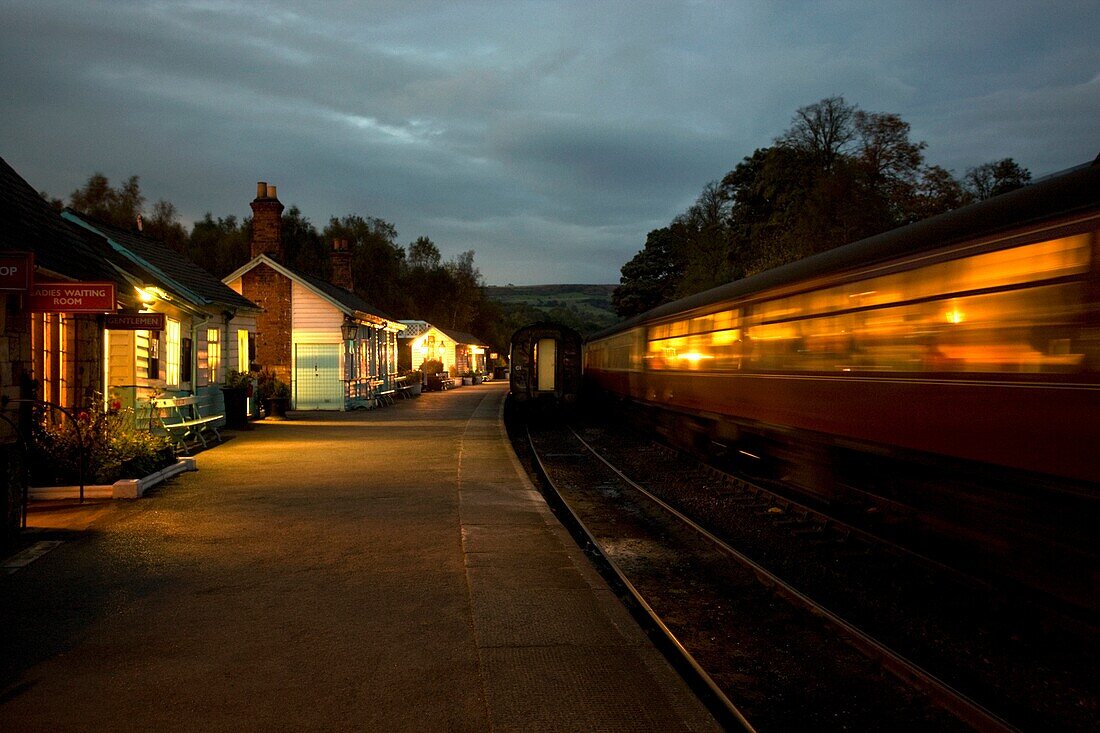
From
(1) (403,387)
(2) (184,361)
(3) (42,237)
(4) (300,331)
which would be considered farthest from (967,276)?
(1) (403,387)

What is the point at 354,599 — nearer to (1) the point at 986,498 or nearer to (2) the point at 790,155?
(1) the point at 986,498

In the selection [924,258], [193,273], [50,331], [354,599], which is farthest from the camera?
[193,273]

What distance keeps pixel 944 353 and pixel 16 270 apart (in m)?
7.80

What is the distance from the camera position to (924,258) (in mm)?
6895

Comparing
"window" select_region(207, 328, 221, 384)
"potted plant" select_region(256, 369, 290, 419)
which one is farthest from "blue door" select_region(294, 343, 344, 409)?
"window" select_region(207, 328, 221, 384)

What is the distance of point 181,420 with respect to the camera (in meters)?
15.3

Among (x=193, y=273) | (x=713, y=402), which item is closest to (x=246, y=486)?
(x=713, y=402)

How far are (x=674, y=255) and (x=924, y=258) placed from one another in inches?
2575

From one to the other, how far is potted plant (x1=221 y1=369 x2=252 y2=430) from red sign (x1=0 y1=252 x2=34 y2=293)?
41.9 ft

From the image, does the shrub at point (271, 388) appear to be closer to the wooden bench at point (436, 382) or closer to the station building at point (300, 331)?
the station building at point (300, 331)

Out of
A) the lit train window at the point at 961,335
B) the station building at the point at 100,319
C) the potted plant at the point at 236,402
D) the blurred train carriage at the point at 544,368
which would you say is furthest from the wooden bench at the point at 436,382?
the lit train window at the point at 961,335

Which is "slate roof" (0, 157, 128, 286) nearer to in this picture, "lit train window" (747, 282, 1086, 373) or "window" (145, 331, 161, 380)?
"window" (145, 331, 161, 380)

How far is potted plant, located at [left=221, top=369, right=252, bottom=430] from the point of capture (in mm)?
19625

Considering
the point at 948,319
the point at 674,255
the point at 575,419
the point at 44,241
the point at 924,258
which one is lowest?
the point at 575,419
